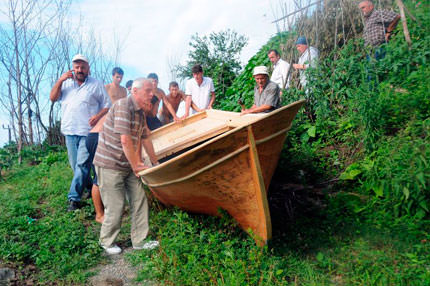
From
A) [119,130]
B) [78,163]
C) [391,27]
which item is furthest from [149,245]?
[391,27]

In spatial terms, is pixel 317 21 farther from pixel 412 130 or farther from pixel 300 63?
pixel 412 130

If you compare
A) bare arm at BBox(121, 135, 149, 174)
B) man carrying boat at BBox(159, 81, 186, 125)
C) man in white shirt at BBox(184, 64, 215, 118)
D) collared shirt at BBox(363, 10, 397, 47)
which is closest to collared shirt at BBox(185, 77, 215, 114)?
man in white shirt at BBox(184, 64, 215, 118)

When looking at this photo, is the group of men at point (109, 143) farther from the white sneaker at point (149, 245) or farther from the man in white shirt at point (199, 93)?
the man in white shirt at point (199, 93)

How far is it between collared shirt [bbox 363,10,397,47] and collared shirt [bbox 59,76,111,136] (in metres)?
4.07

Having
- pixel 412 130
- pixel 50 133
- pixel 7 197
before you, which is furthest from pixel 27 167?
pixel 412 130

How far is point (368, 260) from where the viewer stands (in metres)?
3.06

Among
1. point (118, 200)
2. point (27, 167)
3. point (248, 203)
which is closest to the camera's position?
point (248, 203)

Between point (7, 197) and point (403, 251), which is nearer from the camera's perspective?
point (403, 251)

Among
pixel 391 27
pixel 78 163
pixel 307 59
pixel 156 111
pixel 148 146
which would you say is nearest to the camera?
pixel 148 146

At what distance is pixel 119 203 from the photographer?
12.2ft

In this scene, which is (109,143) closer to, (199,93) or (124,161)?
(124,161)

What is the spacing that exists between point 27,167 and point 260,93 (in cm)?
721

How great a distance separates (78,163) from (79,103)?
0.86m

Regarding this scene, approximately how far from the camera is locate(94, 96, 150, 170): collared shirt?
3.38m
